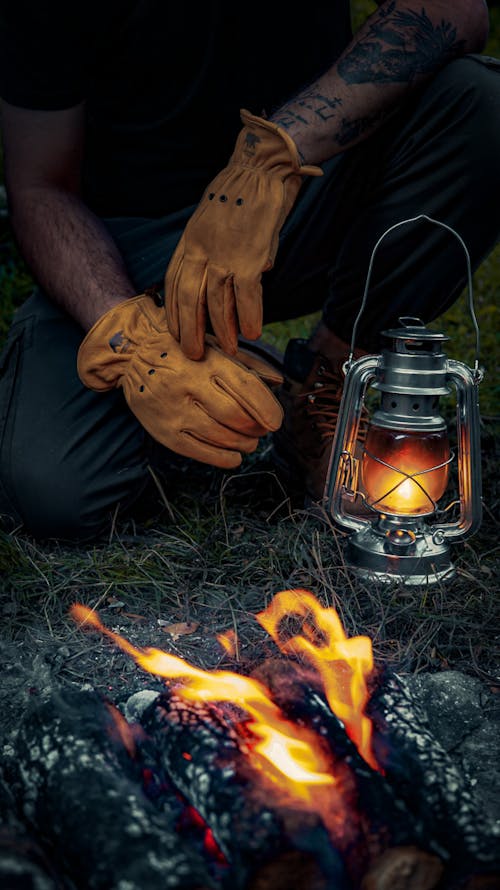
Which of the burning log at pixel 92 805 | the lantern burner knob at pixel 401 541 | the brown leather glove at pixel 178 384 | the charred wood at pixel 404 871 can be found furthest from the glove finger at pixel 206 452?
the charred wood at pixel 404 871

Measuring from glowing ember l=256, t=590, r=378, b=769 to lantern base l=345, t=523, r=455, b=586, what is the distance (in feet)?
0.62

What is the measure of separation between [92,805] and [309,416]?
5.34ft

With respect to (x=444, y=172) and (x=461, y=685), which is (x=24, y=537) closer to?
(x=461, y=685)

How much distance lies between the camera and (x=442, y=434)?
Answer: 2.11m

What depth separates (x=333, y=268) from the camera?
261 centimetres

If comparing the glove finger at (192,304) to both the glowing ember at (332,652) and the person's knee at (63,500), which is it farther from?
the glowing ember at (332,652)

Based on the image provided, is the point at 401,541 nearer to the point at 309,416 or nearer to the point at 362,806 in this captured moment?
the point at 309,416

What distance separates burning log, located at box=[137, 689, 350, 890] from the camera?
109cm

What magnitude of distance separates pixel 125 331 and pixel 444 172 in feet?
3.30

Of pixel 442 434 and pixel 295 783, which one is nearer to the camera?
pixel 295 783

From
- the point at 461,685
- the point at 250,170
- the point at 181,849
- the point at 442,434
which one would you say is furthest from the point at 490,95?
the point at 181,849

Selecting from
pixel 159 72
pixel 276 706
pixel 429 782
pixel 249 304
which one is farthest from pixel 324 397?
pixel 429 782

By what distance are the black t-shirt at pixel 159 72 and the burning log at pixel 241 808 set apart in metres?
1.89

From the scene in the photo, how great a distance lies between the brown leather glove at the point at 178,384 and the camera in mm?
2148
